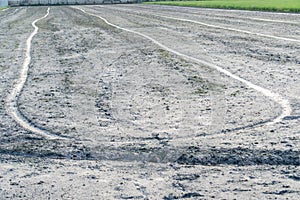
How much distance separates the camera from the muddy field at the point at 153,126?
14.5 feet

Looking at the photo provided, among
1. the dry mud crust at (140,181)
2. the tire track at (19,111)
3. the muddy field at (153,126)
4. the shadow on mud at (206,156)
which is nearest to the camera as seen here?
the dry mud crust at (140,181)

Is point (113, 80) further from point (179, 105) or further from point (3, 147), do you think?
point (3, 147)

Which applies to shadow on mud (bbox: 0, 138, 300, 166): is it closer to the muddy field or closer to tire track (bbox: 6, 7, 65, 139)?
the muddy field

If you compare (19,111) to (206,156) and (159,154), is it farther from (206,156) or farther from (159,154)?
(206,156)

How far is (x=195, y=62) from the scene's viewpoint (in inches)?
418

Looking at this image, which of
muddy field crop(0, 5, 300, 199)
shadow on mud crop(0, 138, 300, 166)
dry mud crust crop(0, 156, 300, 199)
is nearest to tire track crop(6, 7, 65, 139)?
muddy field crop(0, 5, 300, 199)

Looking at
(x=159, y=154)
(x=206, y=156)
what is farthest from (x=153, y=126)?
(x=206, y=156)

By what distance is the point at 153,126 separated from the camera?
19.9 feet

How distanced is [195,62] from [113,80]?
2.20m

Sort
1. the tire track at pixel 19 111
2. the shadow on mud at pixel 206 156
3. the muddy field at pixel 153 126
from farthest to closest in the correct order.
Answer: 1. the tire track at pixel 19 111
2. the shadow on mud at pixel 206 156
3. the muddy field at pixel 153 126

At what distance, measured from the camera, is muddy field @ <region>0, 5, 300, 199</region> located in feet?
14.5

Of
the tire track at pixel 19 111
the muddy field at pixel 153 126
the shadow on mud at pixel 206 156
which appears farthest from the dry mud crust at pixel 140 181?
the tire track at pixel 19 111

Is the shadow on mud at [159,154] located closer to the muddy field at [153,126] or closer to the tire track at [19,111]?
the muddy field at [153,126]

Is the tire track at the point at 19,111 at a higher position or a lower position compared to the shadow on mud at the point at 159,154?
lower
